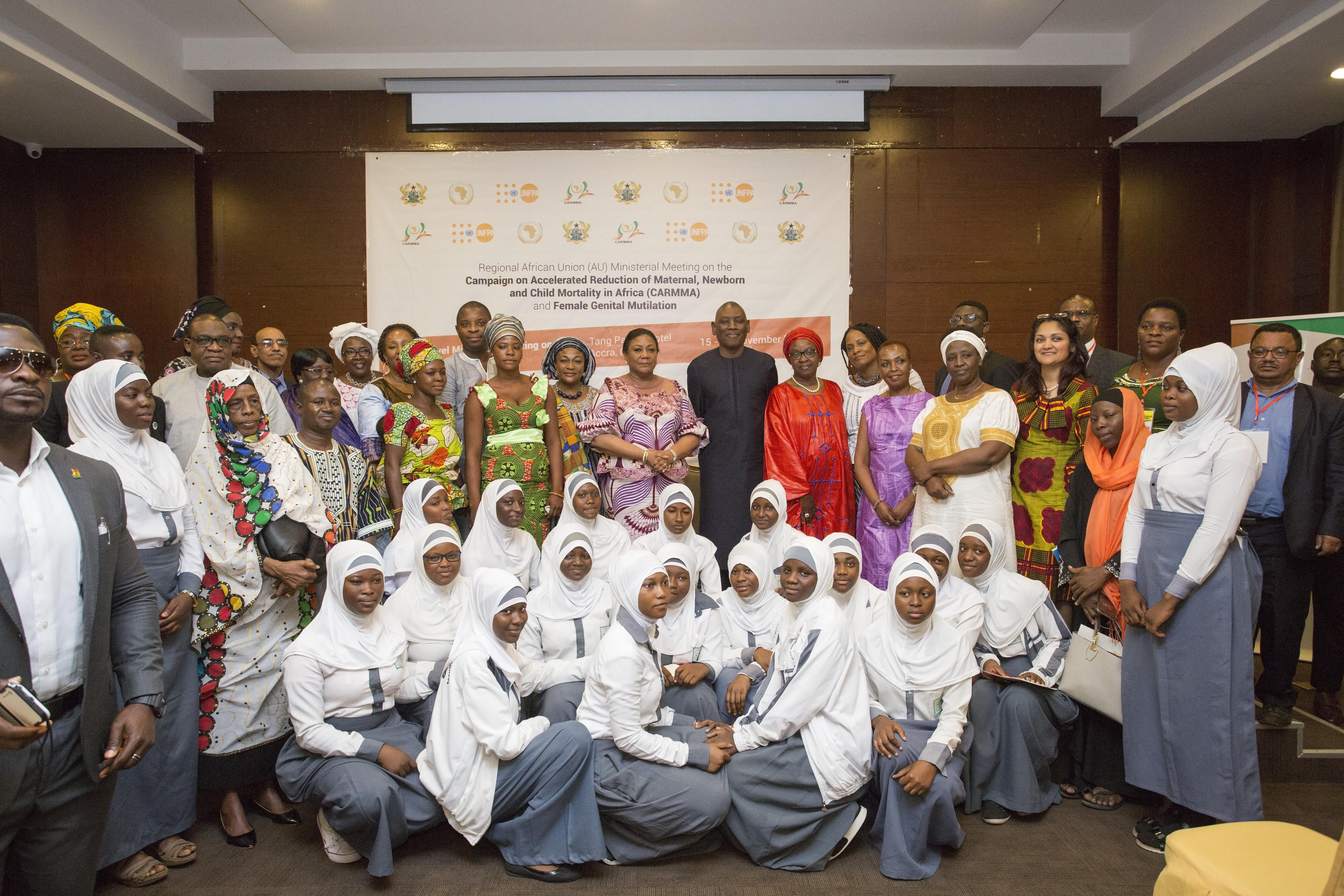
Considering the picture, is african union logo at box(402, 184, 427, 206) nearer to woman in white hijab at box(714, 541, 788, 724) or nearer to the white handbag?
woman in white hijab at box(714, 541, 788, 724)

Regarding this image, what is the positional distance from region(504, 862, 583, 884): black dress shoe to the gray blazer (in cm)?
131

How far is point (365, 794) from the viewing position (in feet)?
8.65

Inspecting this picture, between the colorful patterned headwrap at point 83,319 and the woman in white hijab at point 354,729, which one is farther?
the colorful patterned headwrap at point 83,319

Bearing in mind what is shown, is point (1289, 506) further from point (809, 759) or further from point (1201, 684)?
point (809, 759)

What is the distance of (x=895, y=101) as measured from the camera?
19.1ft

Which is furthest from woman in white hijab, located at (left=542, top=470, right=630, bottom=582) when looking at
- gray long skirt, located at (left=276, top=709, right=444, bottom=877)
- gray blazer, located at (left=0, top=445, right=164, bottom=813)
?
gray blazer, located at (left=0, top=445, right=164, bottom=813)

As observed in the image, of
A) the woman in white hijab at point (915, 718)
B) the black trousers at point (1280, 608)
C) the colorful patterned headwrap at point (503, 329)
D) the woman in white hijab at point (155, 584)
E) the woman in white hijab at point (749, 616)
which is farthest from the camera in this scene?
the colorful patterned headwrap at point (503, 329)

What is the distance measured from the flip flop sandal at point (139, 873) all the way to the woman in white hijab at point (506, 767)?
2.85ft

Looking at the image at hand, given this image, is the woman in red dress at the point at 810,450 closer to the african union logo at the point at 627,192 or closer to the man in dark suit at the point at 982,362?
the man in dark suit at the point at 982,362

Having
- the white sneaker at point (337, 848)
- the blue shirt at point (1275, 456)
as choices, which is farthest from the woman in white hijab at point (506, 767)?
the blue shirt at point (1275, 456)

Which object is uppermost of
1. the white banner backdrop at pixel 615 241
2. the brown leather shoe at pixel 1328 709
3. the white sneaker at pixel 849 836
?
the white banner backdrop at pixel 615 241

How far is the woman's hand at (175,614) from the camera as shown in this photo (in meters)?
2.68

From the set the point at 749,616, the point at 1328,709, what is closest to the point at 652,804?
the point at 749,616

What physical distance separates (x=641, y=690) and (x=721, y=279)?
12.0 ft
